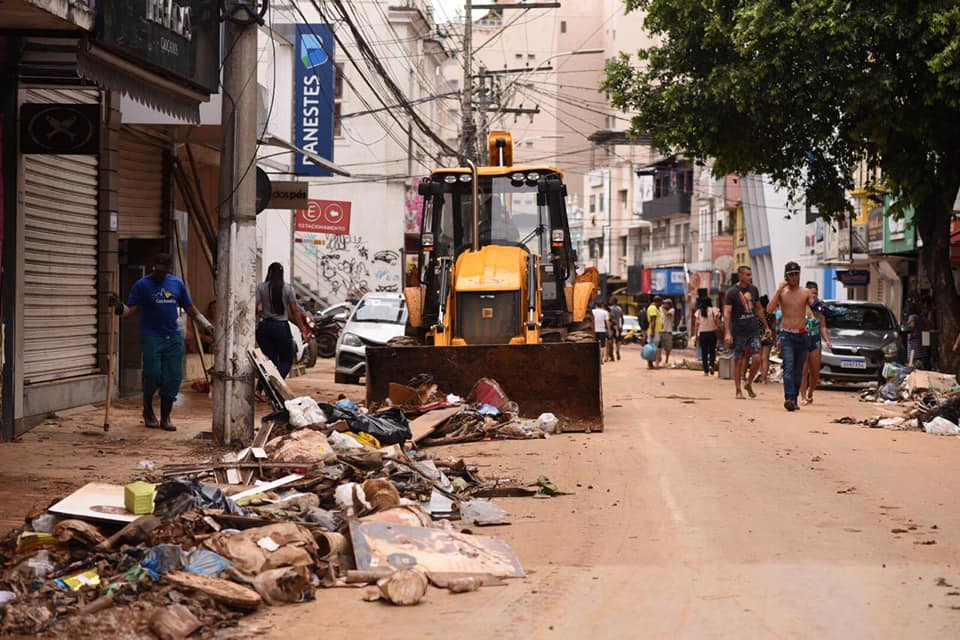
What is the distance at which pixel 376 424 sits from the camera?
12.7m

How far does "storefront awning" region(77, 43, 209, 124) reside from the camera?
11156 millimetres

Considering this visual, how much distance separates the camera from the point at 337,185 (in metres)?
49.1

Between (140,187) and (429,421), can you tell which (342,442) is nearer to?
(429,421)

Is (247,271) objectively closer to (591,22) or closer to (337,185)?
(337,185)

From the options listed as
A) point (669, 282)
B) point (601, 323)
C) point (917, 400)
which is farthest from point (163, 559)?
point (669, 282)

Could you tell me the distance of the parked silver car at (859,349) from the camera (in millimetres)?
25422

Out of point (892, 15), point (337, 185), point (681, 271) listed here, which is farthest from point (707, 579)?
point (681, 271)

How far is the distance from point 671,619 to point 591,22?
3876 inches

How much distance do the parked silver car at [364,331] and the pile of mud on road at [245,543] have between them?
42.2ft

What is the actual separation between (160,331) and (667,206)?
206 ft

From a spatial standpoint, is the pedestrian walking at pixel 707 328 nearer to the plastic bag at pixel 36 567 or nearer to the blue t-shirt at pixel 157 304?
the blue t-shirt at pixel 157 304

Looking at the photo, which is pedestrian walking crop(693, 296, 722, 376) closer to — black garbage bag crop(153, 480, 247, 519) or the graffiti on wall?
the graffiti on wall

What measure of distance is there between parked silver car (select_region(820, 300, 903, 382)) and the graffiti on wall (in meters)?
24.4

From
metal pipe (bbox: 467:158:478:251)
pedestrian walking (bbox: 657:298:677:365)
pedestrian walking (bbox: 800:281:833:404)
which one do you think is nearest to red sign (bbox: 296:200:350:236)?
pedestrian walking (bbox: 657:298:677:365)
